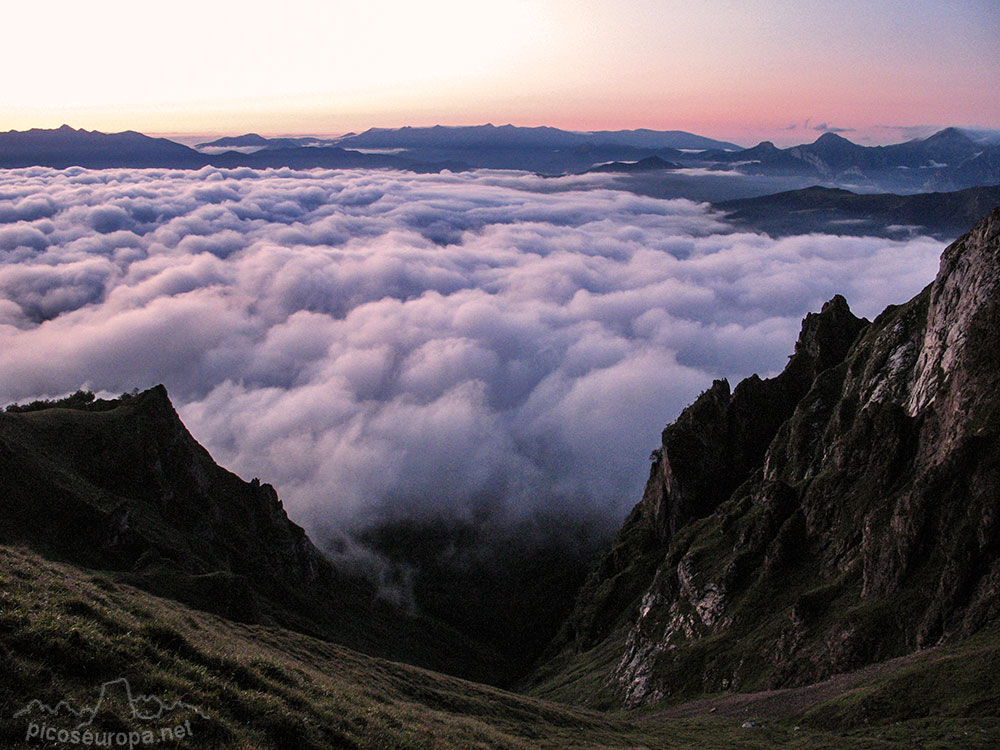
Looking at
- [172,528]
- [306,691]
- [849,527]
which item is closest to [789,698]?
[849,527]

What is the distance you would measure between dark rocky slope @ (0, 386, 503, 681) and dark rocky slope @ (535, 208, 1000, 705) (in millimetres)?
53434

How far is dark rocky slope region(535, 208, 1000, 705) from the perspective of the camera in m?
60.2

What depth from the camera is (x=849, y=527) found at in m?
76.8

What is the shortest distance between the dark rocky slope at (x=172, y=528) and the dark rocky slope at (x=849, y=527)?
53434mm

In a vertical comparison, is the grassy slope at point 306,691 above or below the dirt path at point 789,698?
above

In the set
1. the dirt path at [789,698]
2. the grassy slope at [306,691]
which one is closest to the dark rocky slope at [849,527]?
the dirt path at [789,698]

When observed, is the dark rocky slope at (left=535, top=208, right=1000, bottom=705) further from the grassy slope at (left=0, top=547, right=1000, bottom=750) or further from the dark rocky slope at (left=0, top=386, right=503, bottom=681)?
the dark rocky slope at (left=0, top=386, right=503, bottom=681)

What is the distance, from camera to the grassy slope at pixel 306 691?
1697 centimetres

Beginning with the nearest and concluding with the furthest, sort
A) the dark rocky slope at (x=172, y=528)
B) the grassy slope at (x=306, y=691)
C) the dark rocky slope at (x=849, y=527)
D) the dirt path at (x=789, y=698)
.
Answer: the grassy slope at (x=306, y=691) < the dirt path at (x=789, y=698) < the dark rocky slope at (x=849, y=527) < the dark rocky slope at (x=172, y=528)

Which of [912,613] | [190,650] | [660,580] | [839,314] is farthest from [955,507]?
[839,314]

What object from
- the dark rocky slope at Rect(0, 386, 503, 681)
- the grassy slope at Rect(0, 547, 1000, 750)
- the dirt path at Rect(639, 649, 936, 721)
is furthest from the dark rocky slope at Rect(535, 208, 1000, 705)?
the dark rocky slope at Rect(0, 386, 503, 681)

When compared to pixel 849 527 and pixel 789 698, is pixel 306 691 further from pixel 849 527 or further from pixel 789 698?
pixel 849 527

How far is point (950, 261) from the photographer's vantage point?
267 feet

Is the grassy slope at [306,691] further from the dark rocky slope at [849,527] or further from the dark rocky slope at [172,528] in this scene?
the dark rocky slope at [172,528]
